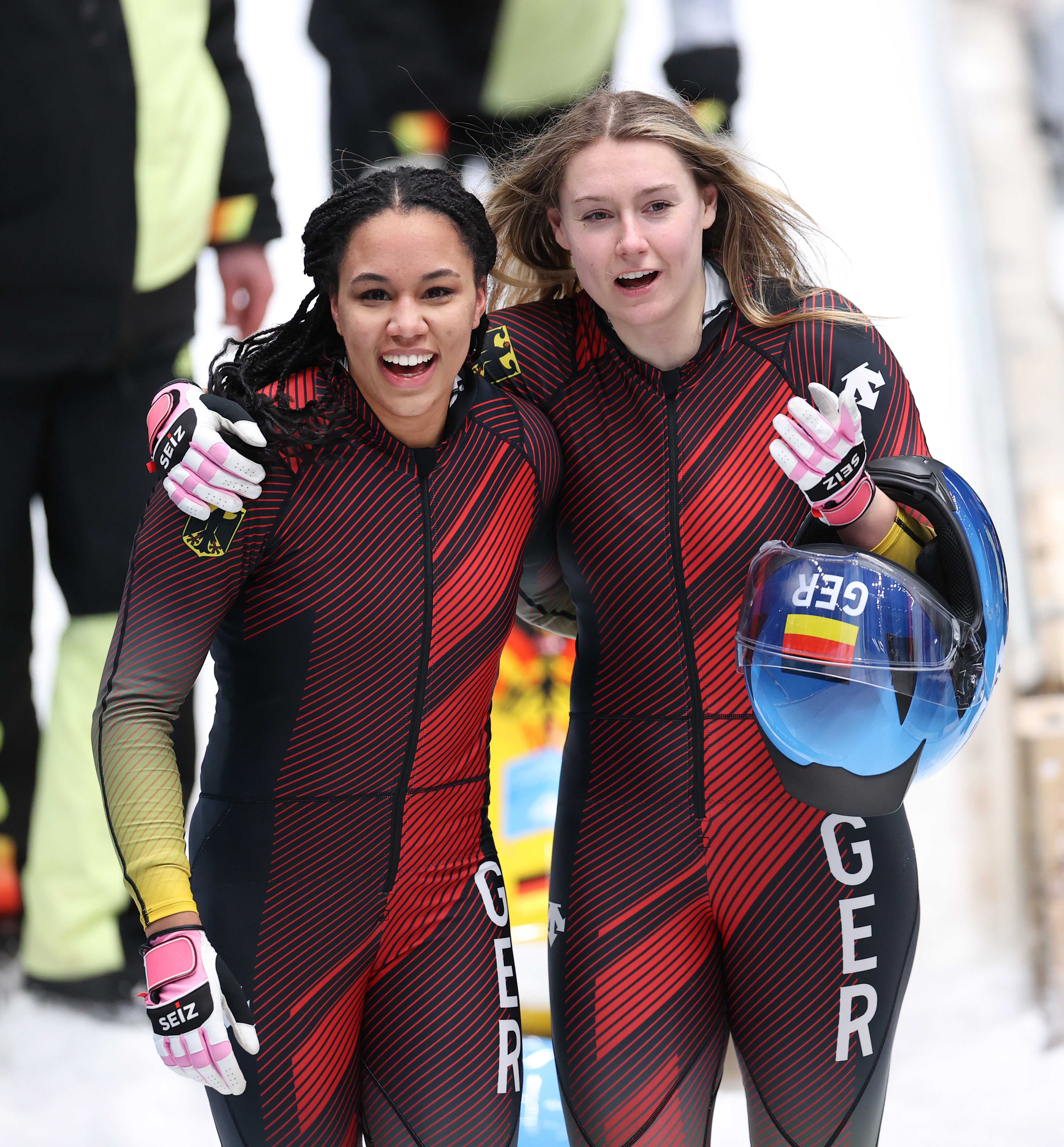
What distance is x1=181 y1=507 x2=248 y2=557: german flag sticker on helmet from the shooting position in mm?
1574

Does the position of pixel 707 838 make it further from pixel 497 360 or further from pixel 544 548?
pixel 497 360

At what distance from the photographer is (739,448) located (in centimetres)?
184

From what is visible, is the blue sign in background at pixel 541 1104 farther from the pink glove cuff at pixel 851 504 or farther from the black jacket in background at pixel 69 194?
the black jacket in background at pixel 69 194

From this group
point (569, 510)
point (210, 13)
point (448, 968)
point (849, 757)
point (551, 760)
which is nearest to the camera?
point (849, 757)

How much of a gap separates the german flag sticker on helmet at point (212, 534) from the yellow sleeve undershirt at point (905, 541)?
786 millimetres

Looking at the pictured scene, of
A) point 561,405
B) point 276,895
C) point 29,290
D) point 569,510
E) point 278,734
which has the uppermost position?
point 29,290

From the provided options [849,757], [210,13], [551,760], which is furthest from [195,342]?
[849,757]

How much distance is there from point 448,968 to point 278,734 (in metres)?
0.37

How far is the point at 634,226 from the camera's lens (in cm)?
177

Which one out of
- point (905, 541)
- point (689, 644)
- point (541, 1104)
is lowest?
point (541, 1104)

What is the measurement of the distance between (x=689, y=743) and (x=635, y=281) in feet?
2.04

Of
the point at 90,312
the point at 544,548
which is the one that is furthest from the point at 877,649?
the point at 90,312

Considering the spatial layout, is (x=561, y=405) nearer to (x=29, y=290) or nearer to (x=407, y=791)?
(x=407, y=791)

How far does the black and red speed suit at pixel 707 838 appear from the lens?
1.81 meters
